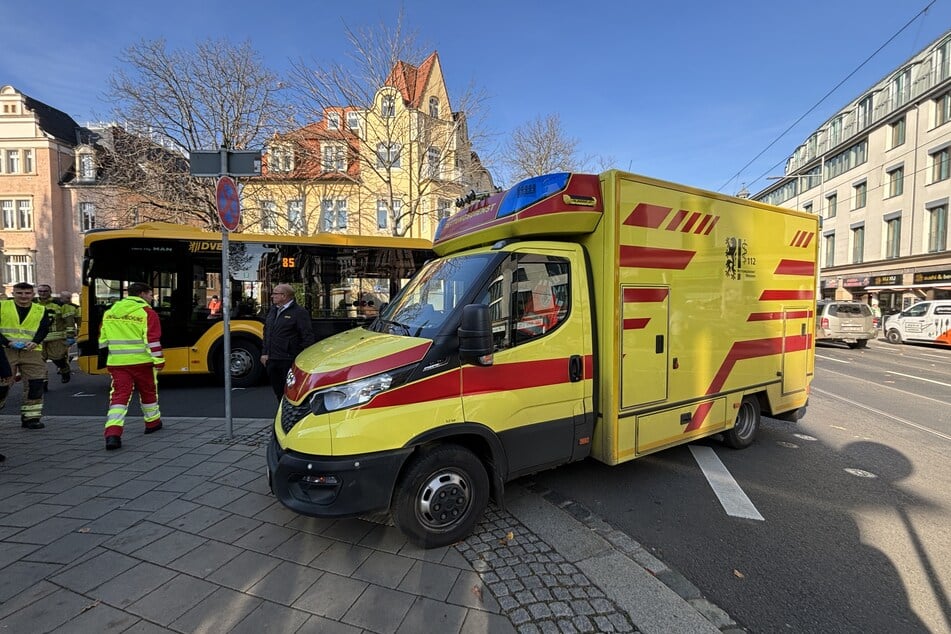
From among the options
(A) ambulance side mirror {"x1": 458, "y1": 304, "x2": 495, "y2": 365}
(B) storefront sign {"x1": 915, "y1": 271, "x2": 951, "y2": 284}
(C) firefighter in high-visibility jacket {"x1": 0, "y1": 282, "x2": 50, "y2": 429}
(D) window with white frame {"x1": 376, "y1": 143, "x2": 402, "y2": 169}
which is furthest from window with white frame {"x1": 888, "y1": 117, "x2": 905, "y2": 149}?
(C) firefighter in high-visibility jacket {"x1": 0, "y1": 282, "x2": 50, "y2": 429}

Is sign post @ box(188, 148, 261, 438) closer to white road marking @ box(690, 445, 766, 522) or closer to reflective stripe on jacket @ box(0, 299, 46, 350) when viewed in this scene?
reflective stripe on jacket @ box(0, 299, 46, 350)

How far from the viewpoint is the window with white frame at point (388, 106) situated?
695 inches

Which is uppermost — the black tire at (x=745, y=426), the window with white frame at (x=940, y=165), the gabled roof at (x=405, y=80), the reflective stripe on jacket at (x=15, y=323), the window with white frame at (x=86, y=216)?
the gabled roof at (x=405, y=80)

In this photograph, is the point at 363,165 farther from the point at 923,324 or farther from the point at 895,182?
the point at 895,182

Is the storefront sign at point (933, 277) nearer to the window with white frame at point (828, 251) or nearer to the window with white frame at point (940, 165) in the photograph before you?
the window with white frame at point (940, 165)

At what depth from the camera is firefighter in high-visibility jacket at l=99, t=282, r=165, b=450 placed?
16.6ft

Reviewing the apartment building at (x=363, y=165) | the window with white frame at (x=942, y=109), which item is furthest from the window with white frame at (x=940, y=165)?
the apartment building at (x=363, y=165)

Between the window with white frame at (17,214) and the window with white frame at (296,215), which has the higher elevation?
the window with white frame at (17,214)

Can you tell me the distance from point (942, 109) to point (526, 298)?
122 ft

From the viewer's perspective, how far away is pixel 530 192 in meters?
3.65

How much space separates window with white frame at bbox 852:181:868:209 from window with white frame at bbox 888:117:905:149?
10.8 ft

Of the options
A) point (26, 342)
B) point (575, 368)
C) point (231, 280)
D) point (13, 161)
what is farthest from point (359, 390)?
point (13, 161)

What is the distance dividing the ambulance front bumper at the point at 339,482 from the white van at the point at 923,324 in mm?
23615

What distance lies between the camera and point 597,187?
3684mm
